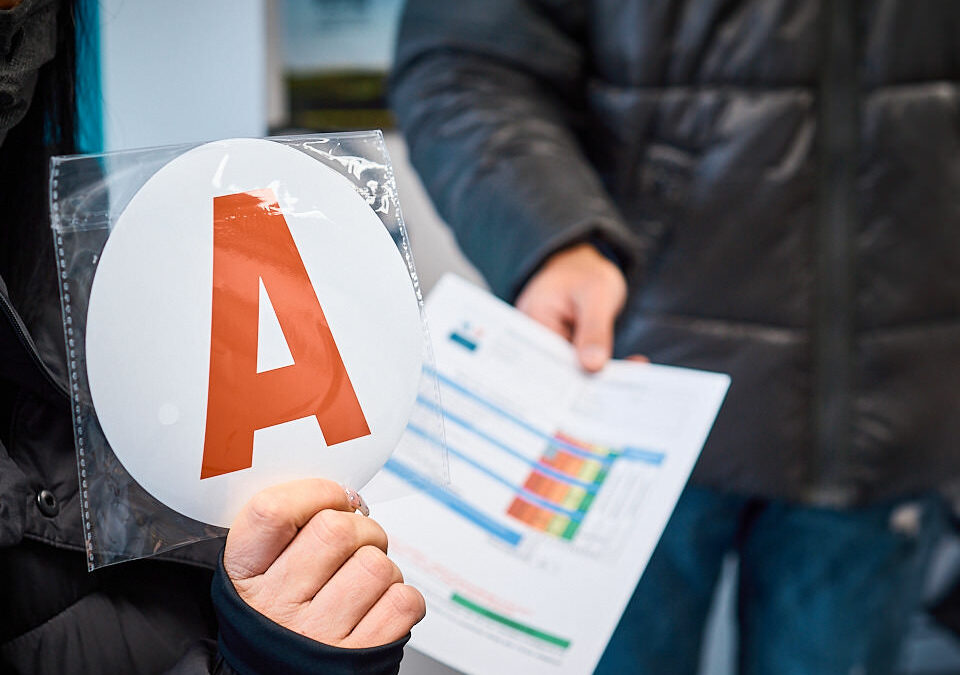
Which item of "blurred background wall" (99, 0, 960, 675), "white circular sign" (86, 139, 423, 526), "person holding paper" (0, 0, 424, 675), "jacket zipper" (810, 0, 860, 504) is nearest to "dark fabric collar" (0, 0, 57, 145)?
"person holding paper" (0, 0, 424, 675)

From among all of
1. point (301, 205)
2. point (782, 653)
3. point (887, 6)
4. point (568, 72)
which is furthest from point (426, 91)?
point (782, 653)

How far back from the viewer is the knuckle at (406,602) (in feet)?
1.25

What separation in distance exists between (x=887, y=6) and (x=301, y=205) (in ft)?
2.44

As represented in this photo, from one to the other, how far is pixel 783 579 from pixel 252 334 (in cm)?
84

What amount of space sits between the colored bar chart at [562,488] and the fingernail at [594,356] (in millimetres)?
89

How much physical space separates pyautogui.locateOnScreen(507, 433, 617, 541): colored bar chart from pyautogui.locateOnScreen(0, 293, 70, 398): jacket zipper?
0.98 ft

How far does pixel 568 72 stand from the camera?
98 cm

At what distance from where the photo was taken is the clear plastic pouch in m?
0.36

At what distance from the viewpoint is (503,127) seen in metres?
0.90

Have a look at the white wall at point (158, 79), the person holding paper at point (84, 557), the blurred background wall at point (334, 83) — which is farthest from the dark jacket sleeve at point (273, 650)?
the blurred background wall at point (334, 83)

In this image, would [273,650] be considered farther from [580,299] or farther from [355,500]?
[580,299]

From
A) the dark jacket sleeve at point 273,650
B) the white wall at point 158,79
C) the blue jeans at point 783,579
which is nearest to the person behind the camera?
the dark jacket sleeve at point 273,650

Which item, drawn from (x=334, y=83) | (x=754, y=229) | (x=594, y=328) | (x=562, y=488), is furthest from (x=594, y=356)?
(x=334, y=83)

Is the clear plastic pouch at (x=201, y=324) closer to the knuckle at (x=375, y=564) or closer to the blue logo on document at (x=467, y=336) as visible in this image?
the knuckle at (x=375, y=564)
